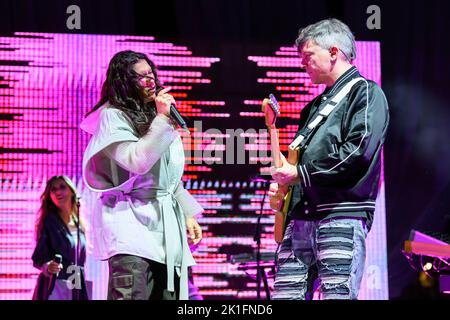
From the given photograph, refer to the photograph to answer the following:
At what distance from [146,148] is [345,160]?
0.67m

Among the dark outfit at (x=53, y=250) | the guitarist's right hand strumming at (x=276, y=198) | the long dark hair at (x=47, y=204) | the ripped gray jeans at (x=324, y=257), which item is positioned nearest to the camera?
the ripped gray jeans at (x=324, y=257)

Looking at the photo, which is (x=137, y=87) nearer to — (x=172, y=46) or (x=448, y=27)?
(x=172, y=46)

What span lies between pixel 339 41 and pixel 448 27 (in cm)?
348

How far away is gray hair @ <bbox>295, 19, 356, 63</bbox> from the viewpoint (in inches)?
105

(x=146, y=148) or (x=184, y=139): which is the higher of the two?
(x=184, y=139)

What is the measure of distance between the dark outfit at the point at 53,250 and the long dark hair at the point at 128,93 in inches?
100

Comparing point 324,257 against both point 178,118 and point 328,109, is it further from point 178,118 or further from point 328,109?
point 178,118

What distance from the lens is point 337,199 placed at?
97.9 inches

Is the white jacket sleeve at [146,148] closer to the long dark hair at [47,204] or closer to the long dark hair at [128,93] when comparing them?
the long dark hair at [128,93]

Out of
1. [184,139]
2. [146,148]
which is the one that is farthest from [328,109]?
[184,139]

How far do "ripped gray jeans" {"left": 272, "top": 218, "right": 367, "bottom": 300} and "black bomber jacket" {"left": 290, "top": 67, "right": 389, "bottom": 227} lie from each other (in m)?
0.04

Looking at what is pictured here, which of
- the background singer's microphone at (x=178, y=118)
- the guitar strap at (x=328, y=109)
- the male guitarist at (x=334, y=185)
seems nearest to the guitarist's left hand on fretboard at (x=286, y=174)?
the male guitarist at (x=334, y=185)

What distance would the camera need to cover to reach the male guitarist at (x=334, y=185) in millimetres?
2447
